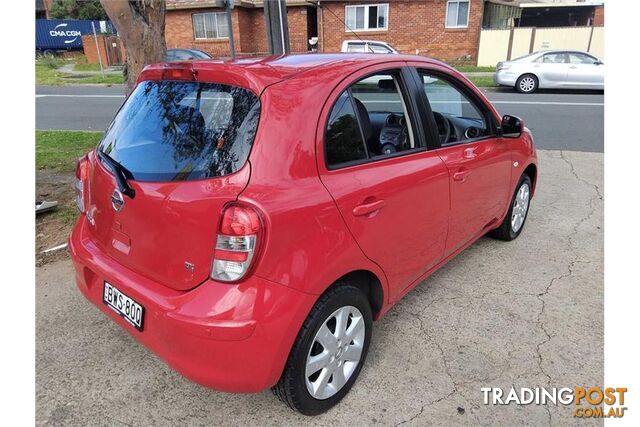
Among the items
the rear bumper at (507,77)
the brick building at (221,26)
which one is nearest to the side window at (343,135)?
the rear bumper at (507,77)

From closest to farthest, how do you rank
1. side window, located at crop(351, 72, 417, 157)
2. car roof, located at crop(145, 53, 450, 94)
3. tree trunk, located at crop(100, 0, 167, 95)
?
1. car roof, located at crop(145, 53, 450, 94)
2. side window, located at crop(351, 72, 417, 157)
3. tree trunk, located at crop(100, 0, 167, 95)

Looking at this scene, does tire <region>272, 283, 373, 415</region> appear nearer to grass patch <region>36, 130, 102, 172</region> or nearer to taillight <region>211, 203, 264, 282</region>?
taillight <region>211, 203, 264, 282</region>

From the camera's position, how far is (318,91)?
2.09m

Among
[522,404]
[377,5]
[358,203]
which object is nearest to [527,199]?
[522,404]

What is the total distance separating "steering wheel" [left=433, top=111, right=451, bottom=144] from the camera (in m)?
2.98

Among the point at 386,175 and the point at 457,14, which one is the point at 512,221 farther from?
the point at 457,14

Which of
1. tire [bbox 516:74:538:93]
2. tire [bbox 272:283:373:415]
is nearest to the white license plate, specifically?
tire [bbox 272:283:373:415]

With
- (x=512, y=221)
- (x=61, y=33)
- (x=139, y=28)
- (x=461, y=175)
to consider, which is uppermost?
(x=61, y=33)

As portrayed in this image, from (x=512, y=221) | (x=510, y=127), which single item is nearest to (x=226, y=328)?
(x=510, y=127)

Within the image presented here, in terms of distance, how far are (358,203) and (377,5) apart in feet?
75.0

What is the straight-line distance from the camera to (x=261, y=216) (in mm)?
1784

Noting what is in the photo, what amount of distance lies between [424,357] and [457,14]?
2236cm

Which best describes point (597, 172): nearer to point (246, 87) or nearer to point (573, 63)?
point (246, 87)

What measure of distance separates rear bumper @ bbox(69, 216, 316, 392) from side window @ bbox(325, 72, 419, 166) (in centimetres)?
71
